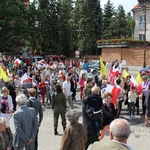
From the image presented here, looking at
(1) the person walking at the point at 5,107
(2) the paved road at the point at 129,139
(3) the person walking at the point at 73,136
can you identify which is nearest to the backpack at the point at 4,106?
(1) the person walking at the point at 5,107

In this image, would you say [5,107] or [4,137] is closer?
[4,137]

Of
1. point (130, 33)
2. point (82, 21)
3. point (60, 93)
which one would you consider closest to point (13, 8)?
point (82, 21)

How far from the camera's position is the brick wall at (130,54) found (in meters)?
46.8

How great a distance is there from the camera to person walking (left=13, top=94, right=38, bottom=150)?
696 cm

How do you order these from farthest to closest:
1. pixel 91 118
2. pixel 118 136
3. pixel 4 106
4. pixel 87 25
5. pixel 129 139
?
pixel 87 25 → pixel 129 139 → pixel 4 106 → pixel 91 118 → pixel 118 136

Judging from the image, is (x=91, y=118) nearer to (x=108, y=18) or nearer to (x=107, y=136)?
(x=107, y=136)

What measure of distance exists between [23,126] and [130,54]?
41.9m

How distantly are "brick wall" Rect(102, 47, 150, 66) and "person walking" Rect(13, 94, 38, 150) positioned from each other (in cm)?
3999

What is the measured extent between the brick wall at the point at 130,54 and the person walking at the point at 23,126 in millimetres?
39989

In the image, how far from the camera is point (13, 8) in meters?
49.1

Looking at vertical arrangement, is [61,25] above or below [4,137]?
above

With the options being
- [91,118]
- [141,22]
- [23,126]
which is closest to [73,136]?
[23,126]

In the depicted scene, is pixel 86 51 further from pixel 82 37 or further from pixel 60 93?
pixel 60 93

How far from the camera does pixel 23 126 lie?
7.02m
